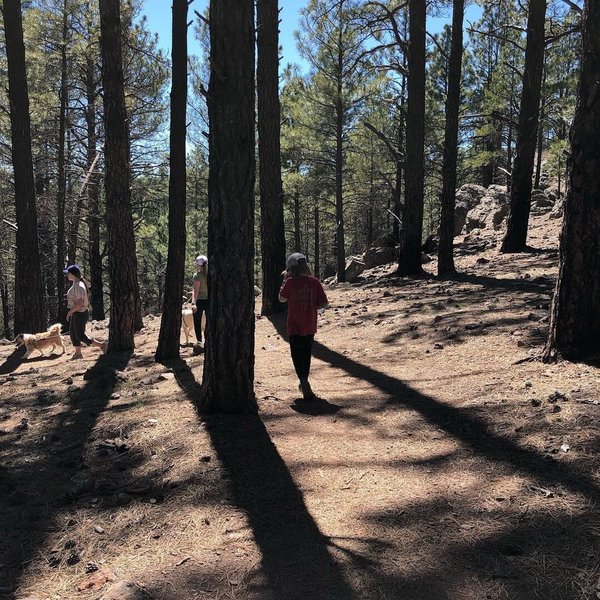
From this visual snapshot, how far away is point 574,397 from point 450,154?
30.4 ft

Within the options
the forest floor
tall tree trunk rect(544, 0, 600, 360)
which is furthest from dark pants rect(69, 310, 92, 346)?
tall tree trunk rect(544, 0, 600, 360)

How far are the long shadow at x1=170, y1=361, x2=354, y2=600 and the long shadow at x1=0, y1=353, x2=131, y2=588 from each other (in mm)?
1185

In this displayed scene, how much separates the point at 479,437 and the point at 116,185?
7310mm

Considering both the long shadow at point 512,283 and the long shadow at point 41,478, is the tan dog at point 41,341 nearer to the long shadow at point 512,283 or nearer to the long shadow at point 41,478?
the long shadow at point 41,478

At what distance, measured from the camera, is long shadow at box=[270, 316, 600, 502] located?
11.0ft

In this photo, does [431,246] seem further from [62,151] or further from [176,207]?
[62,151]

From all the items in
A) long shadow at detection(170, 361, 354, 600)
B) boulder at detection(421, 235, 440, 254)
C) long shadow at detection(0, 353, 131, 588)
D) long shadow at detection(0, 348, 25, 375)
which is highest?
boulder at detection(421, 235, 440, 254)

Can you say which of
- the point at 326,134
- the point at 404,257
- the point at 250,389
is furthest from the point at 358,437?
the point at 326,134

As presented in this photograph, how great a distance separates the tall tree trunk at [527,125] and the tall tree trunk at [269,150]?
5.78 metres

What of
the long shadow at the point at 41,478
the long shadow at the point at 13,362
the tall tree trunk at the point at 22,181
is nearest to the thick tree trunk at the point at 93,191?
the tall tree trunk at the point at 22,181

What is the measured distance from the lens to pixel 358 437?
4488 millimetres

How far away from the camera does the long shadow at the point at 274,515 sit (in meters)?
2.69

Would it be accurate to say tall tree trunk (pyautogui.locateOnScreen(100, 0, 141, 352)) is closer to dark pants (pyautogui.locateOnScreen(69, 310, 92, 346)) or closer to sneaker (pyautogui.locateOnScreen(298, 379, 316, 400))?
dark pants (pyautogui.locateOnScreen(69, 310, 92, 346))

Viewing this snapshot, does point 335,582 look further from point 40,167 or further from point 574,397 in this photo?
point 40,167
